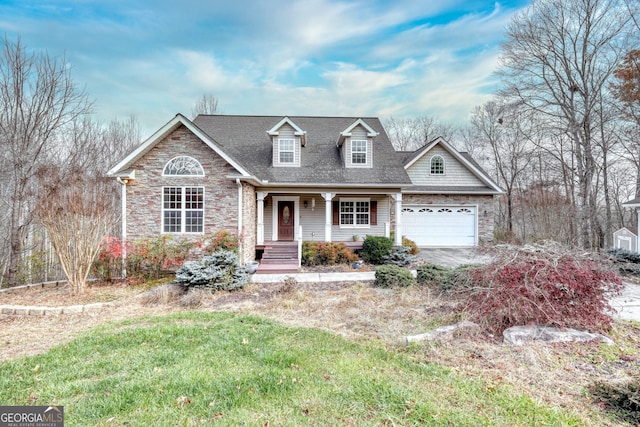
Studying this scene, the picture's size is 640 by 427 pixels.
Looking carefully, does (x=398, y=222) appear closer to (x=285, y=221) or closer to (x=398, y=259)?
(x=398, y=259)

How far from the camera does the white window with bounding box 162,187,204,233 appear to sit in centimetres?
1080

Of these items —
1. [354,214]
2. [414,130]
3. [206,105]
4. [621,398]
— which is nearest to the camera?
[621,398]

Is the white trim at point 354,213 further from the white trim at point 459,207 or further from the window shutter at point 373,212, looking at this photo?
the white trim at point 459,207

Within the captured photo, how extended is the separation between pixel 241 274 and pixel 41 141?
942cm

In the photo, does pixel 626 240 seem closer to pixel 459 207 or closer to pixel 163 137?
pixel 459 207

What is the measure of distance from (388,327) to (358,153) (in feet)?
33.5

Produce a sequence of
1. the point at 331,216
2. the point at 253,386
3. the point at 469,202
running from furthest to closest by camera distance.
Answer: the point at 469,202, the point at 331,216, the point at 253,386

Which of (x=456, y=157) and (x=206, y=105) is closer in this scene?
(x=456, y=157)

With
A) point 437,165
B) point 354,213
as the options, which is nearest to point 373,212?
point 354,213

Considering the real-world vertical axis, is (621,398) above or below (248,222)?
below

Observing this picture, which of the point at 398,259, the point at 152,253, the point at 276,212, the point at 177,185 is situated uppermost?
the point at 177,185

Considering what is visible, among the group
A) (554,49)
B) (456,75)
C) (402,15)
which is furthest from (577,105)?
(402,15)

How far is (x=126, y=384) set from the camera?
349cm

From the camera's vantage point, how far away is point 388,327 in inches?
218
